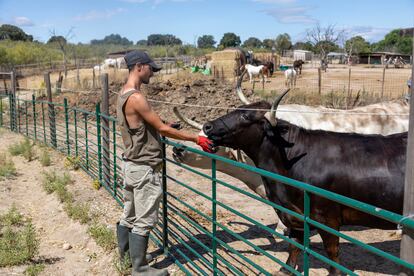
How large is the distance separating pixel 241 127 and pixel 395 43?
84.5 metres

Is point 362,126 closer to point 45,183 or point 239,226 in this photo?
point 239,226

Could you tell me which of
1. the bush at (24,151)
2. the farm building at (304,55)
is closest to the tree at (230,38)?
the farm building at (304,55)

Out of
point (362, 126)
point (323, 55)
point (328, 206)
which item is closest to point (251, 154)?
point (328, 206)

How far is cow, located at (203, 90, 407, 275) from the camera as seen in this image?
434 cm

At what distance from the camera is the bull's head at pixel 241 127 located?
477cm

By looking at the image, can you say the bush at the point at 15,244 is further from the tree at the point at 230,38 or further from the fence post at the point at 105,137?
the tree at the point at 230,38

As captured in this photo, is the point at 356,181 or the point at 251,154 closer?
the point at 356,181

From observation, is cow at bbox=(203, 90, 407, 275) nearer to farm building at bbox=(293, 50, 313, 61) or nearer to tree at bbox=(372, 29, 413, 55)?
farm building at bbox=(293, 50, 313, 61)

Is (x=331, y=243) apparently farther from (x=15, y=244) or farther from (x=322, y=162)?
(x=15, y=244)

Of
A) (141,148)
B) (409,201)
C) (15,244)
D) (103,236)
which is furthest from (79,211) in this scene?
(409,201)

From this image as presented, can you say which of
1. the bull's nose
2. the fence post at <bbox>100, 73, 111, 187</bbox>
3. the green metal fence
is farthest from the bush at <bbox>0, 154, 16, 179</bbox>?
the bull's nose

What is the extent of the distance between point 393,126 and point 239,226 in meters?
2.65

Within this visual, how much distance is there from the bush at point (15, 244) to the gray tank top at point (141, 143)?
74.6 inches

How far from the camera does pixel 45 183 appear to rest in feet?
27.1
